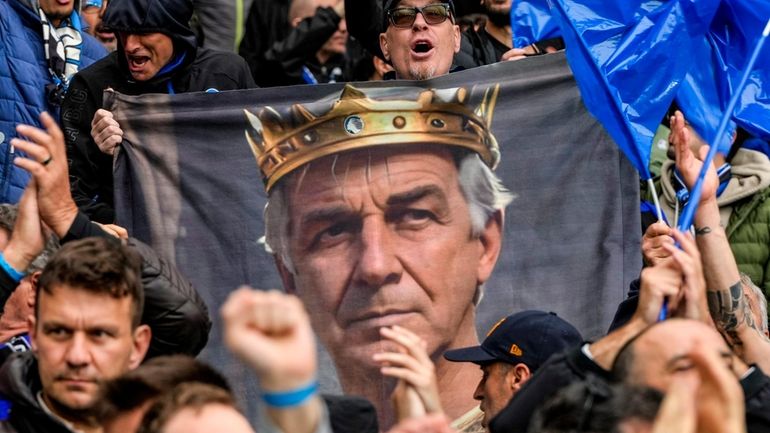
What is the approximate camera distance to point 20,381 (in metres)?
5.06

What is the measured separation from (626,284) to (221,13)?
3667 mm

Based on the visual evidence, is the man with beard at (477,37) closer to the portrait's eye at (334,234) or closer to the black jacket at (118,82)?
the black jacket at (118,82)

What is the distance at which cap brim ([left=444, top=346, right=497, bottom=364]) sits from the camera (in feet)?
20.1

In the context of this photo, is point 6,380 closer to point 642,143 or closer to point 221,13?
point 642,143

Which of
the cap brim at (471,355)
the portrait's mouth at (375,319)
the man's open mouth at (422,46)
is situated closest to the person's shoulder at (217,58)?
the man's open mouth at (422,46)

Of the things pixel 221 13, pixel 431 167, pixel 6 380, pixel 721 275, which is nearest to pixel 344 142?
pixel 431 167

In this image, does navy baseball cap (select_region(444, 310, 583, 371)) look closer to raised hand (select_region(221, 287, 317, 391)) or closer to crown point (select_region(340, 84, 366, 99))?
crown point (select_region(340, 84, 366, 99))

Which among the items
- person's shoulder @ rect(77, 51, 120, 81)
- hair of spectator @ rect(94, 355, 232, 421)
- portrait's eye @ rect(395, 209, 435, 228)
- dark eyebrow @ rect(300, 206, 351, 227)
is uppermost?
person's shoulder @ rect(77, 51, 120, 81)

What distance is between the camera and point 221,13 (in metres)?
9.70

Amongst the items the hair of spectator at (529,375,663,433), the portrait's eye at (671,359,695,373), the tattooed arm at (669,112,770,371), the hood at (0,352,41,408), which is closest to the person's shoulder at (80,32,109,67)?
the hood at (0,352,41,408)

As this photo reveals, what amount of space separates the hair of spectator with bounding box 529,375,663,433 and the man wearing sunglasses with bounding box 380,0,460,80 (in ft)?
12.2

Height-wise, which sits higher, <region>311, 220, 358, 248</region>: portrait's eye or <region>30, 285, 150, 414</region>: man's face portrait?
<region>311, 220, 358, 248</region>: portrait's eye

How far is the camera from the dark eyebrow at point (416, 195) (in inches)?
272

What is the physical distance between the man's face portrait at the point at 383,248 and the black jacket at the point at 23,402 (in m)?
1.91
